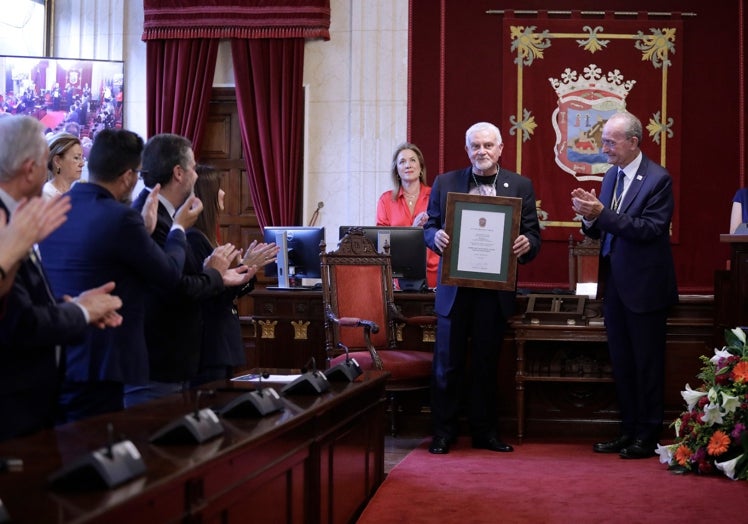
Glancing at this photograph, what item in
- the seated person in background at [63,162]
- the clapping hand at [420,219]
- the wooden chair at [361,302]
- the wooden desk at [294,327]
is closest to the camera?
the seated person in background at [63,162]

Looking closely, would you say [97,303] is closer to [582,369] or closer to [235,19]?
[582,369]

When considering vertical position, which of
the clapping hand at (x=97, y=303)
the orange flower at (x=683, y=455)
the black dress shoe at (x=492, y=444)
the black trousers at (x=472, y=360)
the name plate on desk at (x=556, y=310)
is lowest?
the black dress shoe at (x=492, y=444)

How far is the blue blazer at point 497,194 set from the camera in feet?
17.8

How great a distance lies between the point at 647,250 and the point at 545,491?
1.50 m

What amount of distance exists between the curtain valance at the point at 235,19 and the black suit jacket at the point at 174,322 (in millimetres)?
5291

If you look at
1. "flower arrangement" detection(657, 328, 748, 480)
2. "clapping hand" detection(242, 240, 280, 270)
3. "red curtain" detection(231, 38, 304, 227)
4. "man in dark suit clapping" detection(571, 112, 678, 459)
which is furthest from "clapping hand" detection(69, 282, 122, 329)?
"red curtain" detection(231, 38, 304, 227)

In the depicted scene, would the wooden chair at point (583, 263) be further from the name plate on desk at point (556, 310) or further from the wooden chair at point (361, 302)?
the wooden chair at point (361, 302)

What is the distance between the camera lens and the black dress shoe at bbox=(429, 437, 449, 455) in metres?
5.50

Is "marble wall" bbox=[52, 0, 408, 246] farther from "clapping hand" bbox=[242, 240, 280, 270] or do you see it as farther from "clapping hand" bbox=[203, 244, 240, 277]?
"clapping hand" bbox=[203, 244, 240, 277]

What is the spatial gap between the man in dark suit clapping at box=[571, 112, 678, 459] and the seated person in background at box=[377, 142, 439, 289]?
1860 mm

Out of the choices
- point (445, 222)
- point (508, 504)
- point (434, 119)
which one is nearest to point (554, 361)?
point (445, 222)

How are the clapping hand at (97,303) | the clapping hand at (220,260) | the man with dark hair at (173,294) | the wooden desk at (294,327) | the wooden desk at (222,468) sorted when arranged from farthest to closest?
the wooden desk at (294,327), the clapping hand at (220,260), the man with dark hair at (173,294), the clapping hand at (97,303), the wooden desk at (222,468)

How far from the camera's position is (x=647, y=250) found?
17.7 feet

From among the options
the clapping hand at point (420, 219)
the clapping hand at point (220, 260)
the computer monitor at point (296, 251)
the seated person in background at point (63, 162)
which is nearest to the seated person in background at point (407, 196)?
the clapping hand at point (420, 219)
